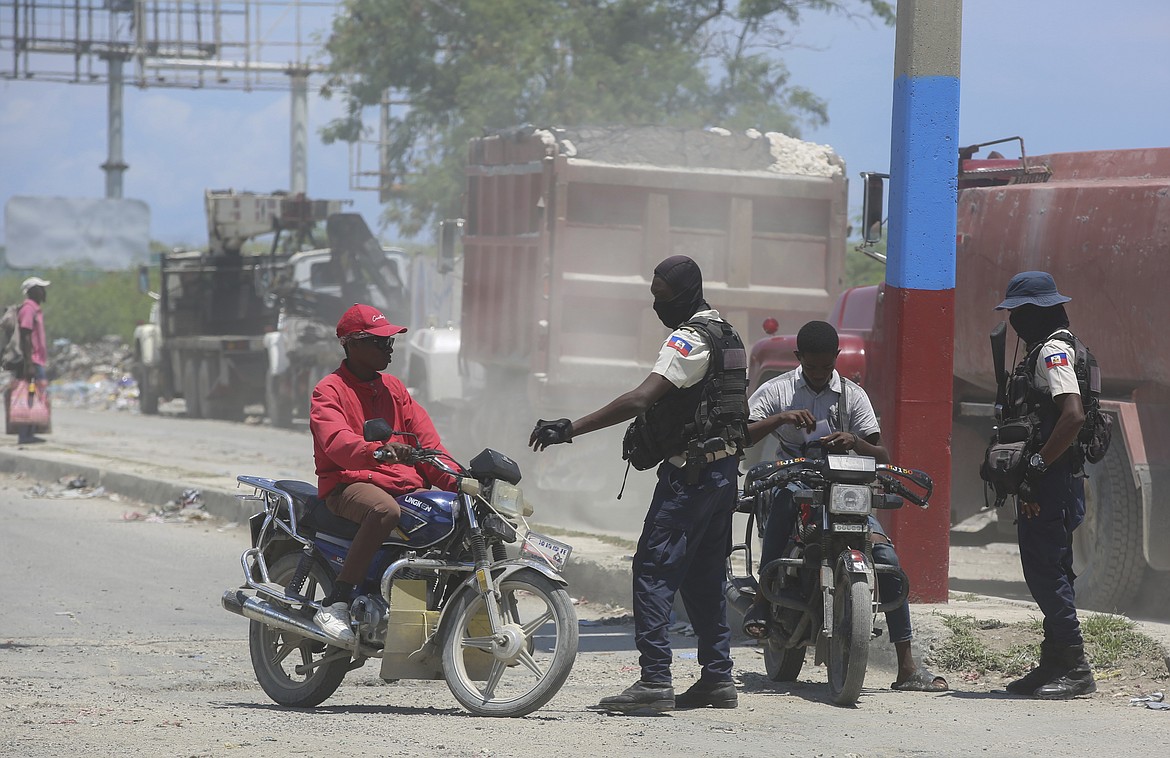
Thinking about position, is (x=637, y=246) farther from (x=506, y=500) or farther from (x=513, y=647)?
(x=513, y=647)

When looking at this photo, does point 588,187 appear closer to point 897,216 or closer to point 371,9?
point 897,216

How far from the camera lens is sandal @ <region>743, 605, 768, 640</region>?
6383mm

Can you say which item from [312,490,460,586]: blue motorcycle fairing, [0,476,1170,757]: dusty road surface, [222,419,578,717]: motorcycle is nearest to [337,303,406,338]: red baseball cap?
[222,419,578,717]: motorcycle

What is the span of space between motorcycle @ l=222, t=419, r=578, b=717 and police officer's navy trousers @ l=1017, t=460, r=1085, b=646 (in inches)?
74.4

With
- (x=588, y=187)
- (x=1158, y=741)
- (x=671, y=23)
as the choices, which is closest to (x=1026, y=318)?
(x=1158, y=741)

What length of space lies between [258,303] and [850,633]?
22979 millimetres

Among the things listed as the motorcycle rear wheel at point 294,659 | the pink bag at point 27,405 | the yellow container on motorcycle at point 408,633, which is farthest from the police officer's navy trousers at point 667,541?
the pink bag at point 27,405

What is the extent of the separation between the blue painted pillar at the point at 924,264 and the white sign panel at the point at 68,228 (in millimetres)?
47143

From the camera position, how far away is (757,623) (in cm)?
638

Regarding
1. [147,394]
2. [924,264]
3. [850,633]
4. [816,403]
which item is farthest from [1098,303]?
[147,394]

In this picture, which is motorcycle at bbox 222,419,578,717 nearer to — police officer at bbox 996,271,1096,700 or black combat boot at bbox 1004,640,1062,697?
police officer at bbox 996,271,1096,700

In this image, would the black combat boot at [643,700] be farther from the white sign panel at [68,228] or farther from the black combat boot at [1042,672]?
the white sign panel at [68,228]

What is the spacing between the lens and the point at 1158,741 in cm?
538

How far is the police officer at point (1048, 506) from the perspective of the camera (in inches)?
239
